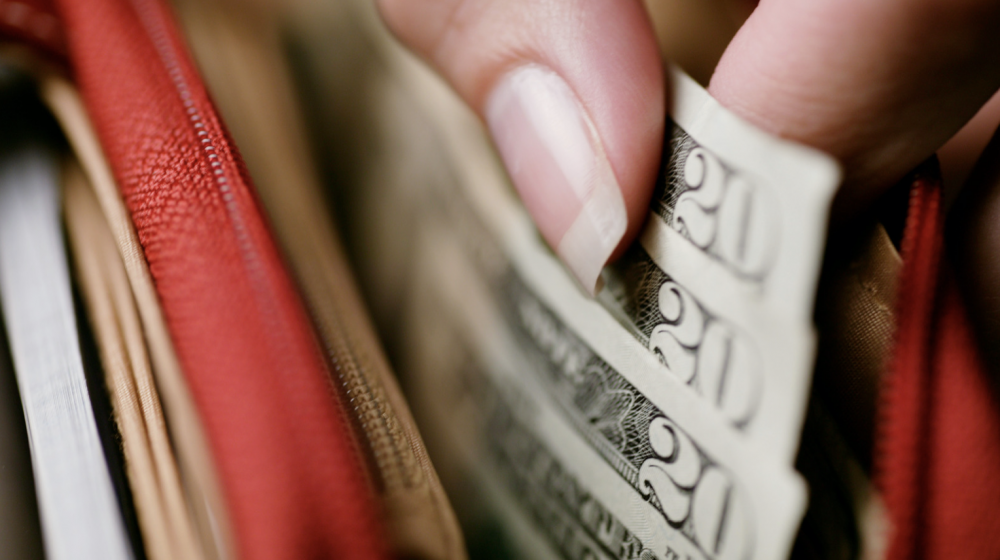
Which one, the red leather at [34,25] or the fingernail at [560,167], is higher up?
the red leather at [34,25]

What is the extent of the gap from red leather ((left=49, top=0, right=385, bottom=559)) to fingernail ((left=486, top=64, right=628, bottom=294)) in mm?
142

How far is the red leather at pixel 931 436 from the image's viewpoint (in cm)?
23

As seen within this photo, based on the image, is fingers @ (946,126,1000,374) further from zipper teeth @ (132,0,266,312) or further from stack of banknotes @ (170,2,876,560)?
zipper teeth @ (132,0,266,312)

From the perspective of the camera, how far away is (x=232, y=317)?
9.4 inches

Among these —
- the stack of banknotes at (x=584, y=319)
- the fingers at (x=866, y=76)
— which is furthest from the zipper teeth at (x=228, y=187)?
the fingers at (x=866, y=76)

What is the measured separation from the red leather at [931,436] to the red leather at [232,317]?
20 centimetres

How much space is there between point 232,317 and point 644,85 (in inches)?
8.3

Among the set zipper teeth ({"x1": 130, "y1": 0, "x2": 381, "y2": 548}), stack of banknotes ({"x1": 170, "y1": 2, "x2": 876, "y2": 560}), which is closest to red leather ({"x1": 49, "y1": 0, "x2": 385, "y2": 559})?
zipper teeth ({"x1": 130, "y1": 0, "x2": 381, "y2": 548})

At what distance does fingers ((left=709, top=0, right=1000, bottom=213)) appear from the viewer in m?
0.24

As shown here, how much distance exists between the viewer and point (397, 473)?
26 cm

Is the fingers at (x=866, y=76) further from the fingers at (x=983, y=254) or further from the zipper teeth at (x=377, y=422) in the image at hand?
the zipper teeth at (x=377, y=422)

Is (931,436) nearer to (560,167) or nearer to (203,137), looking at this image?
(560,167)

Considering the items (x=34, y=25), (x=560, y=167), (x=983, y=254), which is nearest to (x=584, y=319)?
(x=560, y=167)

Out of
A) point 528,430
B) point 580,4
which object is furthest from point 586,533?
point 580,4
